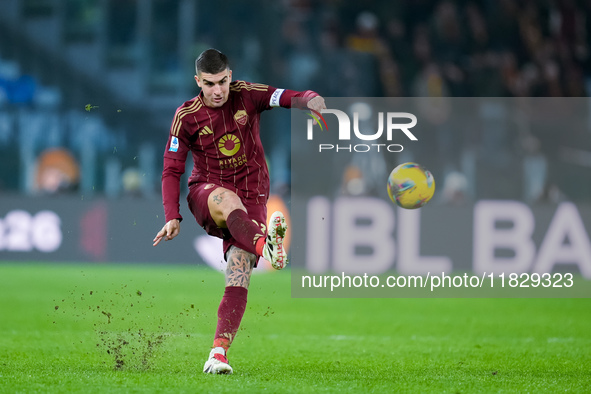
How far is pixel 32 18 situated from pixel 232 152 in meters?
12.4

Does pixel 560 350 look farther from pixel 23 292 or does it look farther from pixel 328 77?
pixel 328 77

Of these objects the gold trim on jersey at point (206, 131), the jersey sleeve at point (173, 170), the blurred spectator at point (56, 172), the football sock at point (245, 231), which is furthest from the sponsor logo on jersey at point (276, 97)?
Answer: the blurred spectator at point (56, 172)

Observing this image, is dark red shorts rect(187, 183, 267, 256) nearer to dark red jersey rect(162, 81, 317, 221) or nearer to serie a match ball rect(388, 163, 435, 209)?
dark red jersey rect(162, 81, 317, 221)

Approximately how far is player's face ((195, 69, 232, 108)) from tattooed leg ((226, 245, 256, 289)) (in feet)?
2.95

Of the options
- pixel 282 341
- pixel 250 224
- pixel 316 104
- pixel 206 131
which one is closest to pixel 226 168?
pixel 206 131

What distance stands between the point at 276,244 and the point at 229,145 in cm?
93

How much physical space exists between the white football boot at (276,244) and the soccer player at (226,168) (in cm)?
20

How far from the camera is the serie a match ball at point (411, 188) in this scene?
703 cm

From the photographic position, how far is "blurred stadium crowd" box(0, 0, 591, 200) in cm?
1461

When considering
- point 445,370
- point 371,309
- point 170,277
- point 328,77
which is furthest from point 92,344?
point 328,77

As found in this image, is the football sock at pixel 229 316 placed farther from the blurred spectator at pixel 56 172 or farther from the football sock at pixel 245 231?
the blurred spectator at pixel 56 172

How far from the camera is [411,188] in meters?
7.01

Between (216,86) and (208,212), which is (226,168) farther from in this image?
(216,86)

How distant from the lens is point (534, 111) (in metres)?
13.9
